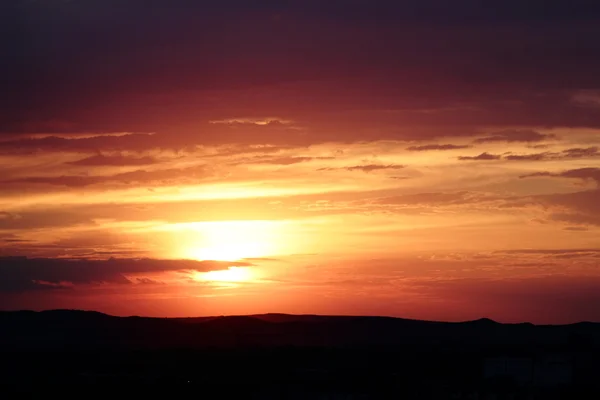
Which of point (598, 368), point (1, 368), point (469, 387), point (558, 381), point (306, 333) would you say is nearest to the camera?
point (469, 387)

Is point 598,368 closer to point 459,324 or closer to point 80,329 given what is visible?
point 459,324

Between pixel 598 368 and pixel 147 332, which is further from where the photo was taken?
pixel 147 332

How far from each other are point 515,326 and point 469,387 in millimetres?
85623

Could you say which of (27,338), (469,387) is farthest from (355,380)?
(27,338)

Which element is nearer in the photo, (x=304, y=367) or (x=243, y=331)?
(x=304, y=367)

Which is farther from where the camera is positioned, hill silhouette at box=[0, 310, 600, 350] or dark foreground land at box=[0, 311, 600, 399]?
hill silhouette at box=[0, 310, 600, 350]

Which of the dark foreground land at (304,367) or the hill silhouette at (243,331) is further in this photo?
the hill silhouette at (243,331)

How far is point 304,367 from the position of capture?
73.2 m

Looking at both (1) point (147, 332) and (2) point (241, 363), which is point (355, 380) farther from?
(1) point (147, 332)

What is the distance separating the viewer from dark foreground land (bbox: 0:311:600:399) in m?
57.1

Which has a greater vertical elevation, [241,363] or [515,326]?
[515,326]

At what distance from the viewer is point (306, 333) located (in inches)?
5364

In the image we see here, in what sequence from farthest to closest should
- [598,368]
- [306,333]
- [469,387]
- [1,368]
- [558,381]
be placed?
1. [306,333]
2. [1,368]
3. [598,368]
4. [558,381]
5. [469,387]

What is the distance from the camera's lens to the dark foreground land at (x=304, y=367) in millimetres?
57094
